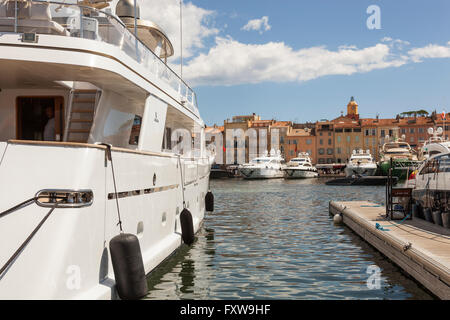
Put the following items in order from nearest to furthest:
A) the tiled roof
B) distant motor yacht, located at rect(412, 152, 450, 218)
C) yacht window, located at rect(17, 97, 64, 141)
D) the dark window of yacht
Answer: yacht window, located at rect(17, 97, 64, 141) → the dark window of yacht → distant motor yacht, located at rect(412, 152, 450, 218) → the tiled roof

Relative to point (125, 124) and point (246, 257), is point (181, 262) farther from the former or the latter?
point (125, 124)

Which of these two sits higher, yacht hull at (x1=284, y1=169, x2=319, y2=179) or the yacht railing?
the yacht railing

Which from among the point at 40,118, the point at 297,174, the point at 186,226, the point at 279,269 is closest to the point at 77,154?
the point at 40,118

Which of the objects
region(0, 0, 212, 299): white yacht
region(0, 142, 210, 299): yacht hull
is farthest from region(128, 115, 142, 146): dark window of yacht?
region(0, 142, 210, 299): yacht hull

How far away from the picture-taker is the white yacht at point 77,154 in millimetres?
5324

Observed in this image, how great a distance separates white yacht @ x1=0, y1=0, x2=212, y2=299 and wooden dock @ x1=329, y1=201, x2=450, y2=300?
4.50 meters

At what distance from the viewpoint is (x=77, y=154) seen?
5.64 metres

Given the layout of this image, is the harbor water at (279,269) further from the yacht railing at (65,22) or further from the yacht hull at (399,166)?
the yacht hull at (399,166)

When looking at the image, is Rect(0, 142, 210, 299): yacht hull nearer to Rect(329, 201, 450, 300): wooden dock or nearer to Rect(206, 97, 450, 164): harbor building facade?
Rect(329, 201, 450, 300): wooden dock

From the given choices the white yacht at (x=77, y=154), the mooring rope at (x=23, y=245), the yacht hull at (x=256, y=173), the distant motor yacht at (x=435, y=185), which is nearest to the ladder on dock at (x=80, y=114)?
the white yacht at (x=77, y=154)

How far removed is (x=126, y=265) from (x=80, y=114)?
331cm

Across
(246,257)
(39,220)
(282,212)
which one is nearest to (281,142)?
(282,212)

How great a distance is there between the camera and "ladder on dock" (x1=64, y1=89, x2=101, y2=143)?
820cm
